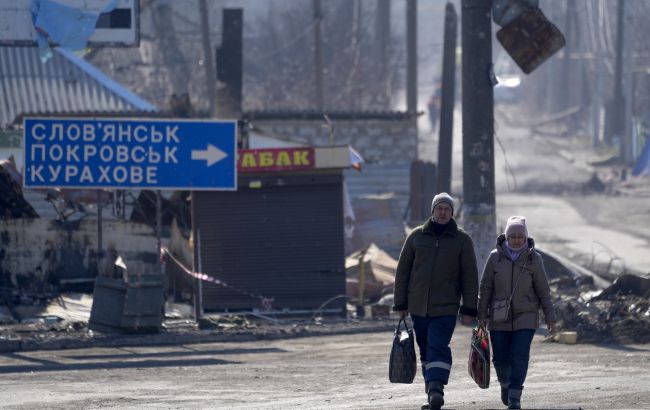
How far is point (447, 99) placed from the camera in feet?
83.9

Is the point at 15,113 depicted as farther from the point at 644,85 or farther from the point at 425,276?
the point at 644,85

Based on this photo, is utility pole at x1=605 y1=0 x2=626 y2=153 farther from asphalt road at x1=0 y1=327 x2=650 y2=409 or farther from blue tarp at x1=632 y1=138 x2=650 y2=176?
asphalt road at x1=0 y1=327 x2=650 y2=409

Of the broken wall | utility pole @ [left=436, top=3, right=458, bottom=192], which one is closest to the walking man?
the broken wall

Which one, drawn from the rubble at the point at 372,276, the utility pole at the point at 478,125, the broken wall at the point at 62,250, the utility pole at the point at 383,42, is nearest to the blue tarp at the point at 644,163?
the utility pole at the point at 383,42

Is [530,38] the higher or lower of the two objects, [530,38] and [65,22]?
the lower

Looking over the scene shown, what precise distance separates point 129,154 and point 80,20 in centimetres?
351

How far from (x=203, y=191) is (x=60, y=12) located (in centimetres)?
338

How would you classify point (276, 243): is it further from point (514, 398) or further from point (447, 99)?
point (447, 99)

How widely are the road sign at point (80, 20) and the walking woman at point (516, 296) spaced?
425 inches

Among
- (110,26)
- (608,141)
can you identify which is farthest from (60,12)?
(608,141)

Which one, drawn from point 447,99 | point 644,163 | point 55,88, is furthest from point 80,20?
point 644,163

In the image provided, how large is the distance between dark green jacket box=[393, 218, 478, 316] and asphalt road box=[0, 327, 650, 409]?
2.79 feet

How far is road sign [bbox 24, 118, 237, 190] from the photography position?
52.4 ft

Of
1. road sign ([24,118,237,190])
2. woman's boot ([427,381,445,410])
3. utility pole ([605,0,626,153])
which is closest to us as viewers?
woman's boot ([427,381,445,410])
